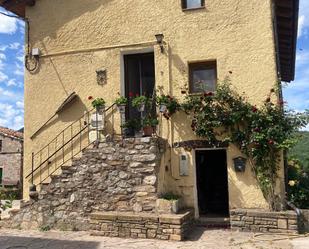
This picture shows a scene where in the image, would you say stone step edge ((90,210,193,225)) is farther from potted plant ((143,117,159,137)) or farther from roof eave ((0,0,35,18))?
roof eave ((0,0,35,18))

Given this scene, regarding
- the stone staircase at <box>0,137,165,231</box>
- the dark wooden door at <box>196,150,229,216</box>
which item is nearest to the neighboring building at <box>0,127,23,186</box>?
the stone staircase at <box>0,137,165,231</box>

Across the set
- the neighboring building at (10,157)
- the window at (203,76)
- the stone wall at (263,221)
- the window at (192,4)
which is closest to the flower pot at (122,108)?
the window at (203,76)

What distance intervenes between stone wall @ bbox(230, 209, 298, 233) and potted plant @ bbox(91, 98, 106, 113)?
4.46 meters

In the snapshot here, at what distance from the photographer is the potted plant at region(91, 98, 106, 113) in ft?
33.8

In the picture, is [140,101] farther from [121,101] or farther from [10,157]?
[10,157]

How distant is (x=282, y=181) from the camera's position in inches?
367

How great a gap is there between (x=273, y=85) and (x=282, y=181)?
8.02ft

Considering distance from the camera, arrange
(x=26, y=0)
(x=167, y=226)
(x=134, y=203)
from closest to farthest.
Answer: (x=167, y=226)
(x=134, y=203)
(x=26, y=0)

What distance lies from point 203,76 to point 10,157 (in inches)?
937

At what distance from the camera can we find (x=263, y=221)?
8680 millimetres

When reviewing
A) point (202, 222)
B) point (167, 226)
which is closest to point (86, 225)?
point (167, 226)

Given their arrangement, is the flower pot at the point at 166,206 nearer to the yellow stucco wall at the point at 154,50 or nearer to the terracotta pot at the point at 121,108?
the yellow stucco wall at the point at 154,50

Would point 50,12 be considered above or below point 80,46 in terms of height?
above

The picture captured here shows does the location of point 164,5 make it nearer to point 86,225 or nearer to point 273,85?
point 273,85
